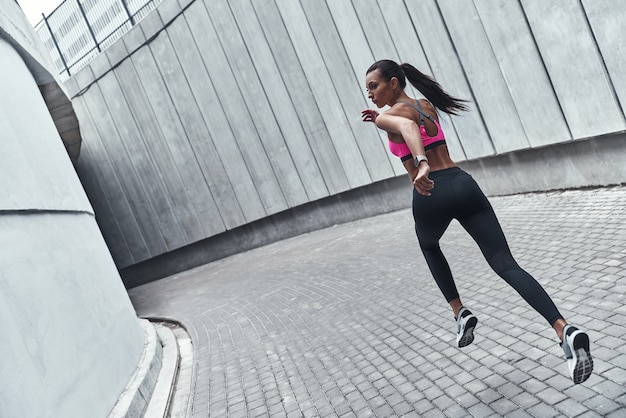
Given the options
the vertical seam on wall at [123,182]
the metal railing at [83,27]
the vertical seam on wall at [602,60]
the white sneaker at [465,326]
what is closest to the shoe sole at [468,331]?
the white sneaker at [465,326]

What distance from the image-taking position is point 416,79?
139 inches

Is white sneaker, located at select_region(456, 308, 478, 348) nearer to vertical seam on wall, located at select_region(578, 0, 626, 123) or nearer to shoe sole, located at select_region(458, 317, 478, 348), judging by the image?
shoe sole, located at select_region(458, 317, 478, 348)

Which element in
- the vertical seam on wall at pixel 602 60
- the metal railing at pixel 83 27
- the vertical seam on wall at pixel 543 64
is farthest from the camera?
the metal railing at pixel 83 27

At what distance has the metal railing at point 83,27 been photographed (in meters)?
15.9

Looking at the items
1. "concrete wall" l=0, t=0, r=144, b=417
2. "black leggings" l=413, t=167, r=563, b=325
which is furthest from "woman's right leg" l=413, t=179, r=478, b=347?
"concrete wall" l=0, t=0, r=144, b=417

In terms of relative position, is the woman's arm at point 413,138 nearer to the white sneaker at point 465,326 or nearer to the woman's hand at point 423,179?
the woman's hand at point 423,179

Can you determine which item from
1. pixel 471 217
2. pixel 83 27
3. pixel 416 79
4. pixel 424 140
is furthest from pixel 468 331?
pixel 83 27

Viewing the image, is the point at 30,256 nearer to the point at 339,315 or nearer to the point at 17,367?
the point at 17,367

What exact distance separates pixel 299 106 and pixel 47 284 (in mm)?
9802

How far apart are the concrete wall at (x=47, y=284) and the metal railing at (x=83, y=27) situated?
364 inches

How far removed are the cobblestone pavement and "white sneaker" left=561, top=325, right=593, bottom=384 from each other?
0.57 ft

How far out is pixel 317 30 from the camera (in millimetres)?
12273

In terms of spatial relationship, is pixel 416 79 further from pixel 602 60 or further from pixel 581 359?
pixel 602 60

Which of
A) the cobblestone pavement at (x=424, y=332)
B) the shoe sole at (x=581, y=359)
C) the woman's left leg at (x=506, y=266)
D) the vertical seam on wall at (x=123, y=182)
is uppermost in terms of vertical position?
the vertical seam on wall at (x=123, y=182)
